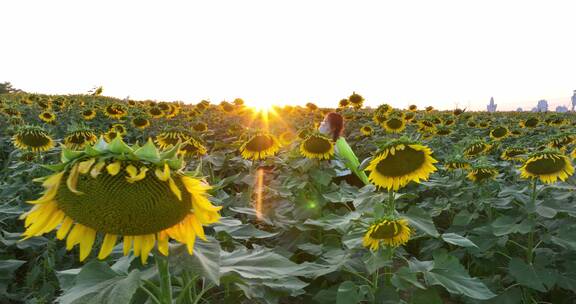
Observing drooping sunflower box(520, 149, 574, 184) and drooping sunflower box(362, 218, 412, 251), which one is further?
drooping sunflower box(520, 149, 574, 184)

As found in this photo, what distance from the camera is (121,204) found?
1.37 m

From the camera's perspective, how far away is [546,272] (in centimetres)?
308

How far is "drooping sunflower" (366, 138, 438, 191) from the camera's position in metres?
2.82

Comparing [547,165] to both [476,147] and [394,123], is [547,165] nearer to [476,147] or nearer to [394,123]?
[476,147]

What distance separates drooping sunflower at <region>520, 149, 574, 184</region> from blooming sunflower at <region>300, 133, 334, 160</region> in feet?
6.00

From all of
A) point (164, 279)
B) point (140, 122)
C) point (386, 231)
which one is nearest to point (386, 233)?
point (386, 231)

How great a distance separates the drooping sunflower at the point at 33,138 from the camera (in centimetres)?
493

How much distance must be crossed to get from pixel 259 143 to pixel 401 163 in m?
2.09

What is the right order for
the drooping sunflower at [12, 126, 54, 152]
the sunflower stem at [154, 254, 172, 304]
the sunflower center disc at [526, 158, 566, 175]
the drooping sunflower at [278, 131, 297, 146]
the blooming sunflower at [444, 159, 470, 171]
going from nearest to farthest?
the sunflower stem at [154, 254, 172, 304] < the sunflower center disc at [526, 158, 566, 175] < the blooming sunflower at [444, 159, 470, 171] < the drooping sunflower at [12, 126, 54, 152] < the drooping sunflower at [278, 131, 297, 146]

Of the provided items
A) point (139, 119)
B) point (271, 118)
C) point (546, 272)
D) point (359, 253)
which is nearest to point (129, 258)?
point (359, 253)

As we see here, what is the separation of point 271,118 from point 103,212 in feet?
40.1

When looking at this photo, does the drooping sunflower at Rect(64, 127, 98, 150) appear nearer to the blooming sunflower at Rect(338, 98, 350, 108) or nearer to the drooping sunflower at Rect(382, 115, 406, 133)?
the drooping sunflower at Rect(382, 115, 406, 133)

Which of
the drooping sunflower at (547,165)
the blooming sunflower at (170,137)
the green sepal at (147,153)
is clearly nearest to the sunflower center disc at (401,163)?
the drooping sunflower at (547,165)

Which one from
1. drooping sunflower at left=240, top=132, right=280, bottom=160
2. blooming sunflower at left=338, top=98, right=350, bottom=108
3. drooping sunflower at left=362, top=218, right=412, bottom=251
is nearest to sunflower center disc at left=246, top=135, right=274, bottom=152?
drooping sunflower at left=240, top=132, right=280, bottom=160
